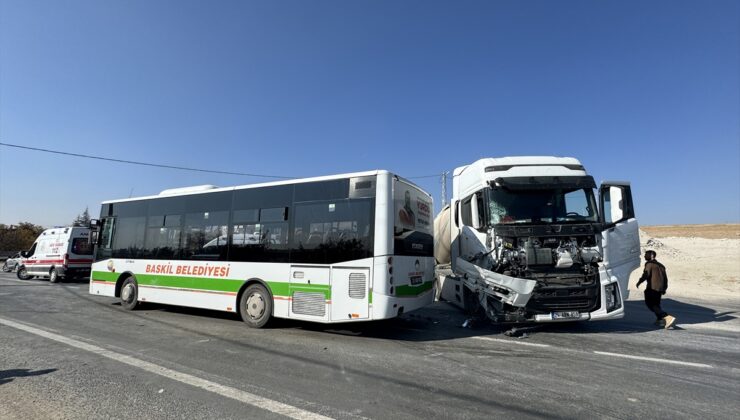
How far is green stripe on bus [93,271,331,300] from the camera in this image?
25.1 feet

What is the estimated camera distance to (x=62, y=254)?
19.9 metres

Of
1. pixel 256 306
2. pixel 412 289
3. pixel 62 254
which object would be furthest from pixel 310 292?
pixel 62 254

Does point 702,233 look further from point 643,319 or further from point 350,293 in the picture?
point 350,293

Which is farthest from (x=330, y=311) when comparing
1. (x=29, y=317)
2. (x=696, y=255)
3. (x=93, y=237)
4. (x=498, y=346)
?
(x=696, y=255)

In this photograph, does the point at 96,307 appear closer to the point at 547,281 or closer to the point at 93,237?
the point at 93,237

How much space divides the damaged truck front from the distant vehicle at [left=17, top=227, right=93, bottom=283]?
20434mm

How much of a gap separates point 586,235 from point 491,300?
7.29ft

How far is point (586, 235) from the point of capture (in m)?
7.40

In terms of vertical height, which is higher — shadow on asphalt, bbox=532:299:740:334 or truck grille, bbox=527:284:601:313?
truck grille, bbox=527:284:601:313

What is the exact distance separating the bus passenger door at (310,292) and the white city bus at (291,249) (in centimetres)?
2

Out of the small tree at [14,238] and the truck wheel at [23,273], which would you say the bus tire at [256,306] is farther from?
the small tree at [14,238]

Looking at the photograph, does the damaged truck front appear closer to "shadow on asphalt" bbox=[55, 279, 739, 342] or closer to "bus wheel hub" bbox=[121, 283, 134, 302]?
"shadow on asphalt" bbox=[55, 279, 739, 342]

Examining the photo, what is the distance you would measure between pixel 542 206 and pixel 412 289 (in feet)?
10.4

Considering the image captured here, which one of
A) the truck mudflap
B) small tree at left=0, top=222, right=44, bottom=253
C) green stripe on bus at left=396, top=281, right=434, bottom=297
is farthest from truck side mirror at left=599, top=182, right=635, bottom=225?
small tree at left=0, top=222, right=44, bottom=253
